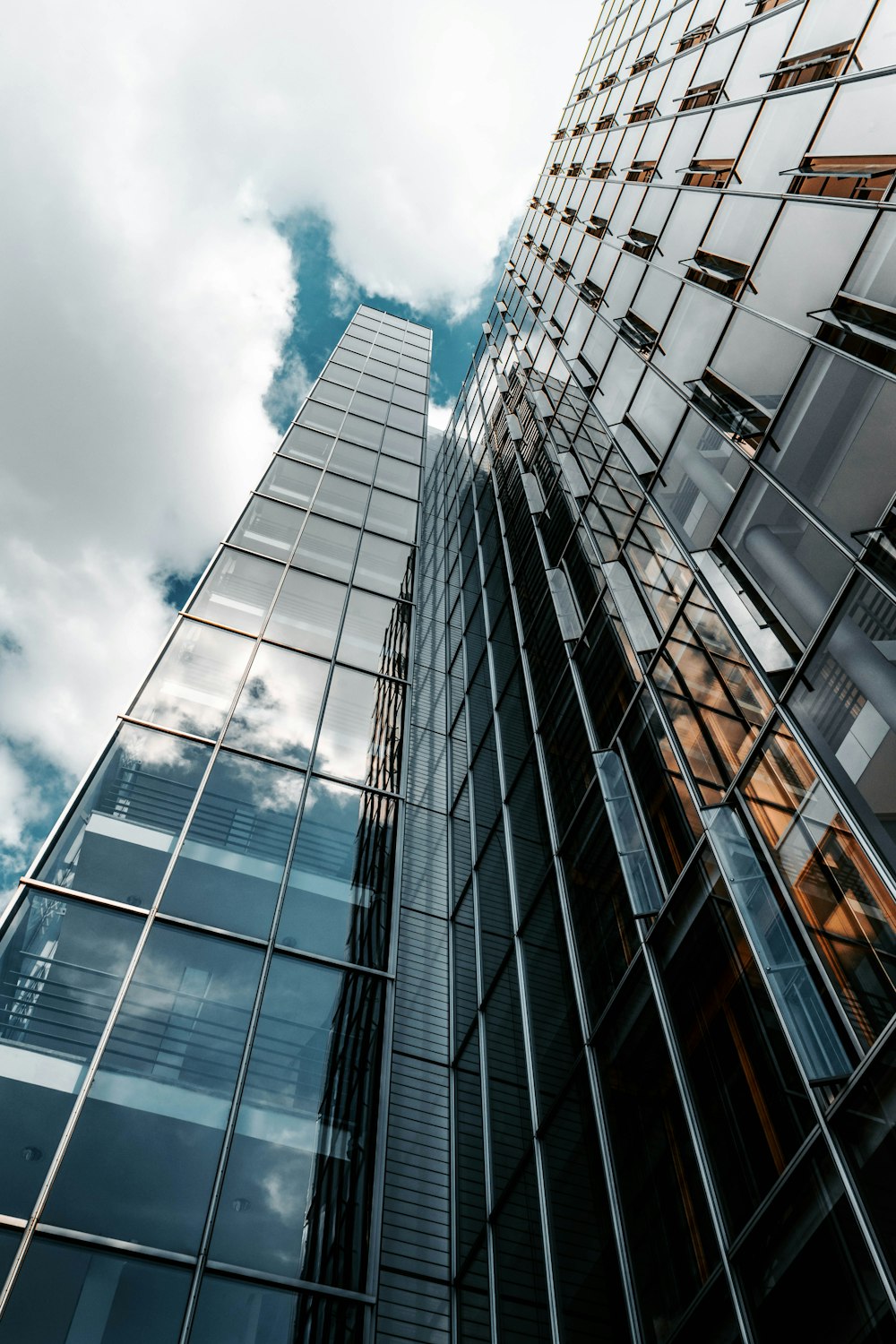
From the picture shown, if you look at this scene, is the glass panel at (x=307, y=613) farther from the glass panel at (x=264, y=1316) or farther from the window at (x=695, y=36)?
the window at (x=695, y=36)

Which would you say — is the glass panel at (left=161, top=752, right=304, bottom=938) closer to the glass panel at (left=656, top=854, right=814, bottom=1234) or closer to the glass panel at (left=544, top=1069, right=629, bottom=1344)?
the glass panel at (left=544, top=1069, right=629, bottom=1344)

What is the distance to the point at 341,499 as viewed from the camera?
24.8 meters

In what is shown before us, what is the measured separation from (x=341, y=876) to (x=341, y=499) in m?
13.8

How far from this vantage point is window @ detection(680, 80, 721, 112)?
1466 cm

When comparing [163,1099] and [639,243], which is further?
[639,243]

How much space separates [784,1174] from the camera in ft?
19.9

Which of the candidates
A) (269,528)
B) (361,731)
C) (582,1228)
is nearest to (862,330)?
(582,1228)

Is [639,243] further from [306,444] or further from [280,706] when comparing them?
[306,444]

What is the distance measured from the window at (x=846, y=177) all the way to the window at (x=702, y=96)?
221 inches

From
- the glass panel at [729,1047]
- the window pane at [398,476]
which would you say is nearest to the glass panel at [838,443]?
the glass panel at [729,1047]

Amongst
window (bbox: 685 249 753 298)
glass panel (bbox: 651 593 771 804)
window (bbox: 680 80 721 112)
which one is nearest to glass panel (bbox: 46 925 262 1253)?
glass panel (bbox: 651 593 771 804)

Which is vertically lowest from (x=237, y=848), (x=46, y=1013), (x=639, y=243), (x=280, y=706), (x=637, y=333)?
(x=46, y=1013)

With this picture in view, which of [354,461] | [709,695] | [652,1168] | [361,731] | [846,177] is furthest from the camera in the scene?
[354,461]

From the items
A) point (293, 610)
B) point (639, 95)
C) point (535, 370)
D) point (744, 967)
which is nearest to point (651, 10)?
point (639, 95)
